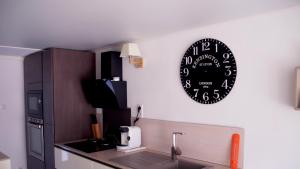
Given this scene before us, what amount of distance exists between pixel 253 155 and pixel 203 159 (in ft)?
1.55

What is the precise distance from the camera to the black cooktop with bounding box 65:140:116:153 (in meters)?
2.81

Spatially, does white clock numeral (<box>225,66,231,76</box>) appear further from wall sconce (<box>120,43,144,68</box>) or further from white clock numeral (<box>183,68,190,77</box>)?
wall sconce (<box>120,43,144,68</box>)

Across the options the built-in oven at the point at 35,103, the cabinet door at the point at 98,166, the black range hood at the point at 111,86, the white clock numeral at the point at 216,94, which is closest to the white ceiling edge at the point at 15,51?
the built-in oven at the point at 35,103

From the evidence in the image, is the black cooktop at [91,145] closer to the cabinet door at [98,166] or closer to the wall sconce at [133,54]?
the cabinet door at [98,166]

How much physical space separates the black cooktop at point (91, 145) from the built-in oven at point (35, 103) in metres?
0.71

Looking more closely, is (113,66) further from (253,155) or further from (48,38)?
(253,155)

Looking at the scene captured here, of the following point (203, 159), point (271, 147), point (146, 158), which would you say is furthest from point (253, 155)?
point (146, 158)

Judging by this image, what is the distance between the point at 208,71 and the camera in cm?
224

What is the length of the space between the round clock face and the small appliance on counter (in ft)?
2.53

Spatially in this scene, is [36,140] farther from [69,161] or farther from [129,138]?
[129,138]

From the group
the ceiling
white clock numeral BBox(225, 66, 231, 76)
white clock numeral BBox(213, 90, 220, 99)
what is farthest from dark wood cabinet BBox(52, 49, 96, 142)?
white clock numeral BBox(225, 66, 231, 76)

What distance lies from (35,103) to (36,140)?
0.51 m

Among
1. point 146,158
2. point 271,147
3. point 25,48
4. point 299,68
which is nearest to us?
point 299,68

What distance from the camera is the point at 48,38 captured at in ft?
8.84
